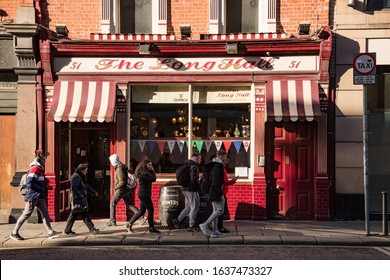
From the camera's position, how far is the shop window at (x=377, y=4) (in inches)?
562

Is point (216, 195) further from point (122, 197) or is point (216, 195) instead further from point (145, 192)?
point (122, 197)

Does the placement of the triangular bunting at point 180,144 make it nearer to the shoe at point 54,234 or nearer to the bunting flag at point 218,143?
the bunting flag at point 218,143

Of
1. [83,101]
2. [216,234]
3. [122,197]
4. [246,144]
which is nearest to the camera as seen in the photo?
[216,234]

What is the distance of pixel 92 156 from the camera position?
632 inches

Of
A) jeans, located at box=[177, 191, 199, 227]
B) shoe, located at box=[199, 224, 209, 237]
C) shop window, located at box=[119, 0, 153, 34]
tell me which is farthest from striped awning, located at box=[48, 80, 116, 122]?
shoe, located at box=[199, 224, 209, 237]

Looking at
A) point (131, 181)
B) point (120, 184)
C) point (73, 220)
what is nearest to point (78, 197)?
point (73, 220)

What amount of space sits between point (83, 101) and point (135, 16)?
2.71 meters

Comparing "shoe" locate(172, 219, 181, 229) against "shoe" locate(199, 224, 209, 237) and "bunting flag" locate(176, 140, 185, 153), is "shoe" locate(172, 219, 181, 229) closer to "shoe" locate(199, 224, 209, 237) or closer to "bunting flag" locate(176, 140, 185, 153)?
"shoe" locate(199, 224, 209, 237)

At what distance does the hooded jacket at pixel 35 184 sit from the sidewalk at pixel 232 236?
899 millimetres

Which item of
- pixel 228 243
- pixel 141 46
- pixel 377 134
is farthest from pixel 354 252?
pixel 141 46

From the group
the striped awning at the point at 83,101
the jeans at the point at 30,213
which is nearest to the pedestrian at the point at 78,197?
the jeans at the point at 30,213

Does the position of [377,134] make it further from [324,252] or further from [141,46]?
[141,46]

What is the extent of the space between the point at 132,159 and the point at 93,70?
2.53 metres

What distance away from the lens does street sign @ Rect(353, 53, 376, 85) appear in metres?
12.0
